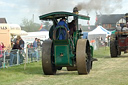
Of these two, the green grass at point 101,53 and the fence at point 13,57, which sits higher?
the fence at point 13,57

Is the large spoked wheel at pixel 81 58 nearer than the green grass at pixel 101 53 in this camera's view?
Yes

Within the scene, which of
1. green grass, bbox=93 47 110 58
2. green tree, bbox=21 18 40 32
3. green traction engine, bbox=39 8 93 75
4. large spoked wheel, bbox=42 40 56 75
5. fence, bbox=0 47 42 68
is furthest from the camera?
green tree, bbox=21 18 40 32

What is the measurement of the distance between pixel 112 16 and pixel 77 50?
325 ft

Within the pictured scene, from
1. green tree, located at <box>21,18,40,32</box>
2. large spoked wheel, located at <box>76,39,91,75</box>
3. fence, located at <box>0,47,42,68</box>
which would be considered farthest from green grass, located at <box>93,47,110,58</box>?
green tree, located at <box>21,18,40,32</box>

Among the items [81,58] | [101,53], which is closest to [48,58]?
[81,58]

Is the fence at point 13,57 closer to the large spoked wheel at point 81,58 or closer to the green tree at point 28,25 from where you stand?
the large spoked wheel at point 81,58

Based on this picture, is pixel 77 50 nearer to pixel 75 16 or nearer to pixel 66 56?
pixel 66 56

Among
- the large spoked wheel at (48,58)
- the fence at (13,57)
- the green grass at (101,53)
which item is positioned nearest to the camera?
the large spoked wheel at (48,58)

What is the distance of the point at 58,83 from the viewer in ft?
28.5

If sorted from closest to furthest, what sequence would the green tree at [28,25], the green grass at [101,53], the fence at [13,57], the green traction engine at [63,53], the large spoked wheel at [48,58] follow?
the green traction engine at [63,53] < the large spoked wheel at [48,58] < the fence at [13,57] < the green grass at [101,53] < the green tree at [28,25]

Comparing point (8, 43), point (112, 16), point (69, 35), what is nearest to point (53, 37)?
point (69, 35)

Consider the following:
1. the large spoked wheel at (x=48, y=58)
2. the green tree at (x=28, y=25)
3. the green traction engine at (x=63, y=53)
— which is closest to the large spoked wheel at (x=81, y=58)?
the green traction engine at (x=63, y=53)

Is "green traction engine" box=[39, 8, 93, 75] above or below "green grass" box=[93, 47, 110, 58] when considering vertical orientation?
above

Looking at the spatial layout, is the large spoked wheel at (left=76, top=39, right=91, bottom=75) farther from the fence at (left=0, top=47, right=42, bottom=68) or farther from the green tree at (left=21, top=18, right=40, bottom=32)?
the green tree at (left=21, top=18, right=40, bottom=32)
